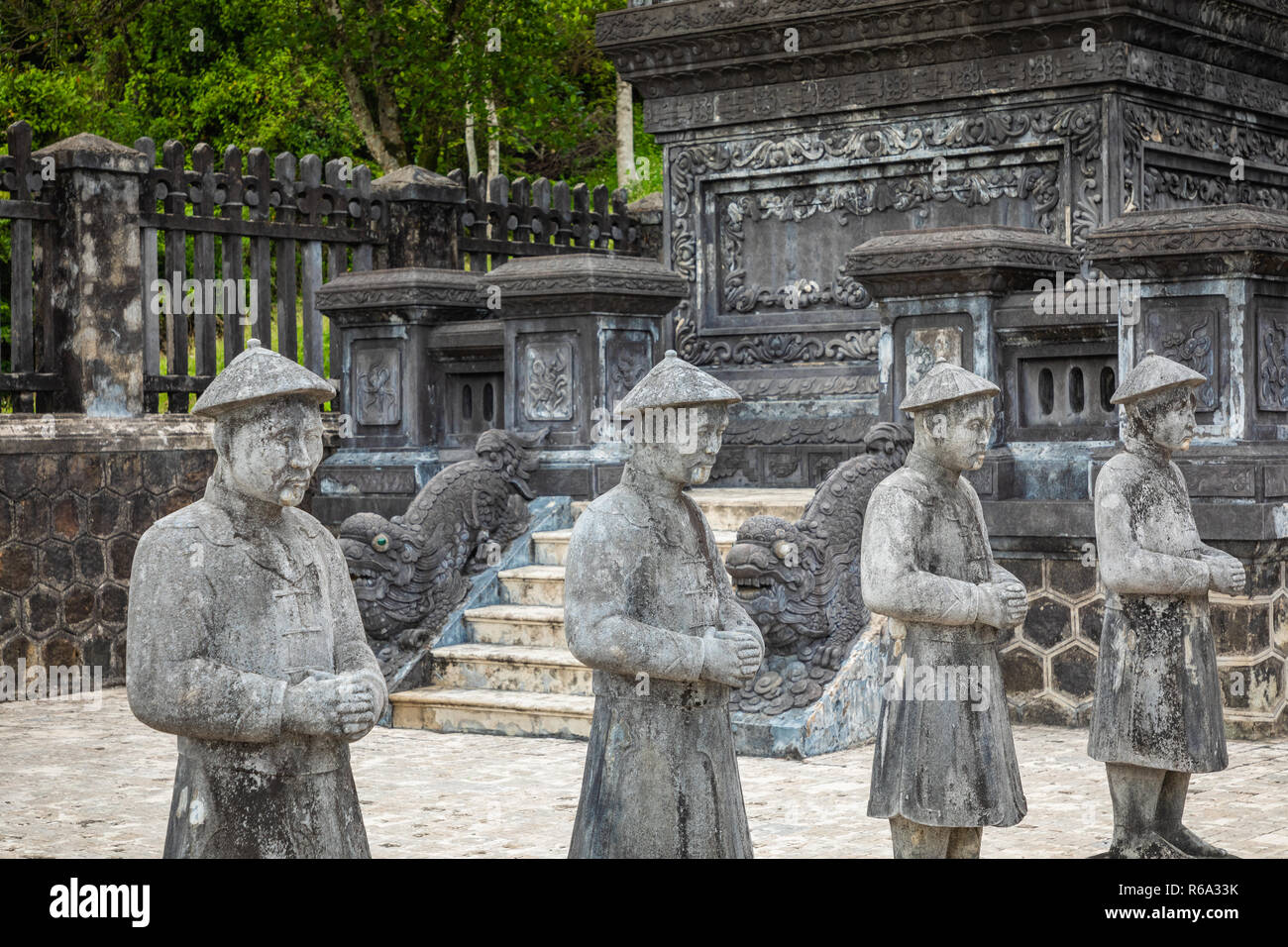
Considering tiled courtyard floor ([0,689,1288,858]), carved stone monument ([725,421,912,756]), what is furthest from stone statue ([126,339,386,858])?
carved stone monument ([725,421,912,756])

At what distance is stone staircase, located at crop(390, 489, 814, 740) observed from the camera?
32.2 ft

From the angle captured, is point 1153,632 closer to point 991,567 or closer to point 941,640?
point 991,567

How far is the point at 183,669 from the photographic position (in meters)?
4.17

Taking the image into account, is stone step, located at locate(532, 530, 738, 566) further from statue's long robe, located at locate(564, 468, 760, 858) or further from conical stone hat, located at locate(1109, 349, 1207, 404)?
statue's long robe, located at locate(564, 468, 760, 858)

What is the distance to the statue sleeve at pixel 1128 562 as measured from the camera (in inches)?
256

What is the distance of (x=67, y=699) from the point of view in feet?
36.5

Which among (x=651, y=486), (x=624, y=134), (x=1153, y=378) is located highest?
(x=624, y=134)

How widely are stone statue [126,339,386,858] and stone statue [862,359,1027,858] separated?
206cm

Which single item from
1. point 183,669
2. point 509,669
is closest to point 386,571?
point 509,669

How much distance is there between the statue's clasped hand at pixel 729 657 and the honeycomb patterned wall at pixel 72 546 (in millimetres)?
6634

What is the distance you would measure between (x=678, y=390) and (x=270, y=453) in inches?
53.4

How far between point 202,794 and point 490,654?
239 inches

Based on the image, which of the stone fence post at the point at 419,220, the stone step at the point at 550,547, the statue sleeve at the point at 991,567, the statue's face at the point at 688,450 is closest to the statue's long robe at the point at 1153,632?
the statue sleeve at the point at 991,567

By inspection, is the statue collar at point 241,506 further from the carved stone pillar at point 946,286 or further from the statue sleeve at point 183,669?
the carved stone pillar at point 946,286
